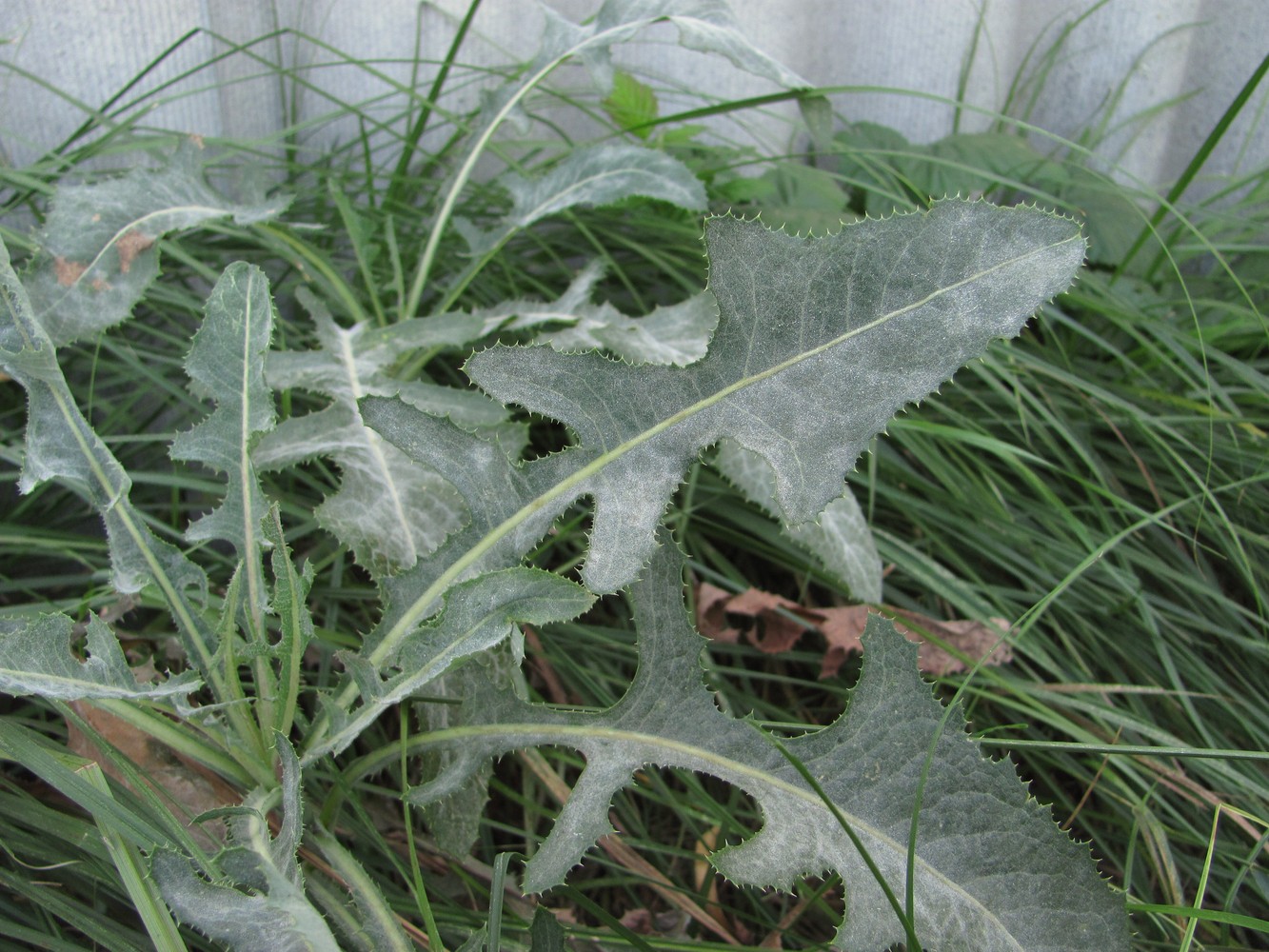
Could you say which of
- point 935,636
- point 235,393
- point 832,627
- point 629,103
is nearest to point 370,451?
point 235,393

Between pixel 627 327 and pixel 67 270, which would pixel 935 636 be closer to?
pixel 627 327

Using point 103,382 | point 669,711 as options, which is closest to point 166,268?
point 103,382

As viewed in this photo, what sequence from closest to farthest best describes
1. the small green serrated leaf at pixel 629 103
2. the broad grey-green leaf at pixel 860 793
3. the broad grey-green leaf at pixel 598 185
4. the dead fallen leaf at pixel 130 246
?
the broad grey-green leaf at pixel 860 793 → the dead fallen leaf at pixel 130 246 → the broad grey-green leaf at pixel 598 185 → the small green serrated leaf at pixel 629 103

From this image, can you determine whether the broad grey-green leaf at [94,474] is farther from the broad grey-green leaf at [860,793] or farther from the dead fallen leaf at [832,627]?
the dead fallen leaf at [832,627]

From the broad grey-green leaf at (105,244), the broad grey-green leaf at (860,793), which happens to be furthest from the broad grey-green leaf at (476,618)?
the broad grey-green leaf at (105,244)

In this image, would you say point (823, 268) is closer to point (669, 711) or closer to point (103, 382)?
point (669, 711)

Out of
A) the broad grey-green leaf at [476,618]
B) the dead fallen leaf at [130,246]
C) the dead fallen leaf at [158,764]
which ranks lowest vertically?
the dead fallen leaf at [158,764]
